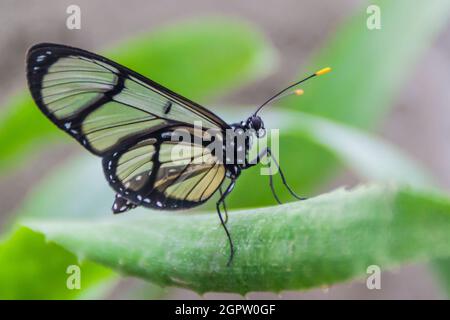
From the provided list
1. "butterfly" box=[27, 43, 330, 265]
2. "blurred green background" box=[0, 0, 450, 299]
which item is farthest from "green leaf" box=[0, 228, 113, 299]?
"butterfly" box=[27, 43, 330, 265]

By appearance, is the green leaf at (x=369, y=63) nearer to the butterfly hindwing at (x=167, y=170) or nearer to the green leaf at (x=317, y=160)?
the green leaf at (x=317, y=160)

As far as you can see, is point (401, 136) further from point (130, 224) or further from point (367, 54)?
point (130, 224)

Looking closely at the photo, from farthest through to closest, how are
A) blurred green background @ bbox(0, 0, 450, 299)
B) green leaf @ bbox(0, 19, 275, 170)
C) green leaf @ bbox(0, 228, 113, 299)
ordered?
green leaf @ bbox(0, 19, 275, 170), blurred green background @ bbox(0, 0, 450, 299), green leaf @ bbox(0, 228, 113, 299)

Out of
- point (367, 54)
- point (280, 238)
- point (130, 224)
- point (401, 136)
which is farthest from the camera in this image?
point (401, 136)

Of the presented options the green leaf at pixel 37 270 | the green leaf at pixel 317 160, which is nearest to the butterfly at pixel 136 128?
the green leaf at pixel 37 270

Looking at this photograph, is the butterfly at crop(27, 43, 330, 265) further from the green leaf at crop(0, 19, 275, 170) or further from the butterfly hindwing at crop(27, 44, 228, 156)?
the green leaf at crop(0, 19, 275, 170)

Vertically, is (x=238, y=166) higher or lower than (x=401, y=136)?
lower
